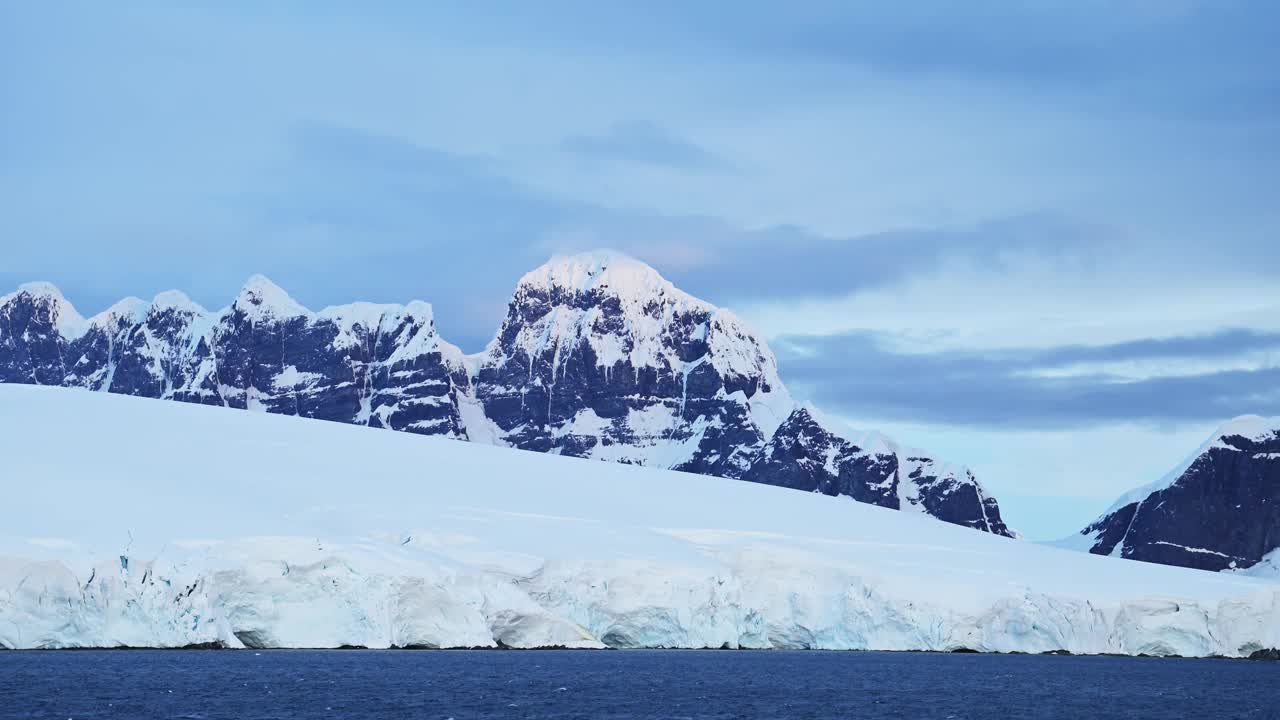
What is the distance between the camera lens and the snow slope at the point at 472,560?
217 feet

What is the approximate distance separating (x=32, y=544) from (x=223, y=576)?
308 inches

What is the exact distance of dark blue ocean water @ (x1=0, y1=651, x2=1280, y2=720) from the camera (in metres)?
51.0

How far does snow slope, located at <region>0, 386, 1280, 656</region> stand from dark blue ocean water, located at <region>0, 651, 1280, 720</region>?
5.79 feet

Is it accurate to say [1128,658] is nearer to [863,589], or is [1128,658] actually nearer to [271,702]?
[863,589]

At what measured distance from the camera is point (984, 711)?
56875mm

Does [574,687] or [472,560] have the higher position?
[472,560]

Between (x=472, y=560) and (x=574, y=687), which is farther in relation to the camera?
(x=472, y=560)

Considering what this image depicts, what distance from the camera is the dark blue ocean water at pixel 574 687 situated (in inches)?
2009

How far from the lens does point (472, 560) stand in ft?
266

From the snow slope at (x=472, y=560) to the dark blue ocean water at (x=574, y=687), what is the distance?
177 cm

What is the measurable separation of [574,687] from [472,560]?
70.3 ft

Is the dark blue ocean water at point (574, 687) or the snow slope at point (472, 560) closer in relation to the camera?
the dark blue ocean water at point (574, 687)

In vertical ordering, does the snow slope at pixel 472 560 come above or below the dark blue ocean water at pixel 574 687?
above

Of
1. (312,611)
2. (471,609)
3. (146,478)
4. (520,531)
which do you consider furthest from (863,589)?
(146,478)
